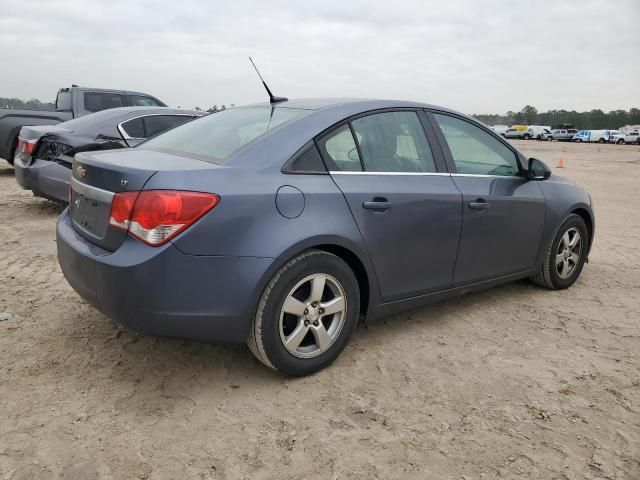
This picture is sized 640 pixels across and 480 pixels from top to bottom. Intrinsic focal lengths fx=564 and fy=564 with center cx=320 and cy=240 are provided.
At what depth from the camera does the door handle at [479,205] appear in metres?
3.82

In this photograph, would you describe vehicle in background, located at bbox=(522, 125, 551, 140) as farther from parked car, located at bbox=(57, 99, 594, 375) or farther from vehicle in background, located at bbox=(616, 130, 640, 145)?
parked car, located at bbox=(57, 99, 594, 375)

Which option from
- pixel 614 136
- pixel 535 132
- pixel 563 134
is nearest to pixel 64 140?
pixel 614 136

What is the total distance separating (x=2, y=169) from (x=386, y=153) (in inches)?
470

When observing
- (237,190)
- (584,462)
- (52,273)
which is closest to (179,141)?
(237,190)

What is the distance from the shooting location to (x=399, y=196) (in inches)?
134

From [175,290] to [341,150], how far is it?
1277mm

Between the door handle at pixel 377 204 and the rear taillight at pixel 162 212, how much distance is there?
95 cm

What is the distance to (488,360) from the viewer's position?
345 centimetres

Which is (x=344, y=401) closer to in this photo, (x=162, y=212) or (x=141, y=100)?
(x=162, y=212)

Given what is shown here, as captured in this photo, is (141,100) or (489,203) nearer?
(489,203)

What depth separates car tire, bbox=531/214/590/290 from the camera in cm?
470

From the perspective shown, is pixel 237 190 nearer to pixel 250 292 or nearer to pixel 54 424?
pixel 250 292

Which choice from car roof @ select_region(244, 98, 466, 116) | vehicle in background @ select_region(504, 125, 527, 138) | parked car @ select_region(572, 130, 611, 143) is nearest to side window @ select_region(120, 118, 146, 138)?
car roof @ select_region(244, 98, 466, 116)

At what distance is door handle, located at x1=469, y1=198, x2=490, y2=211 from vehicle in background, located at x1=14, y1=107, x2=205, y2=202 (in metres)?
3.99
